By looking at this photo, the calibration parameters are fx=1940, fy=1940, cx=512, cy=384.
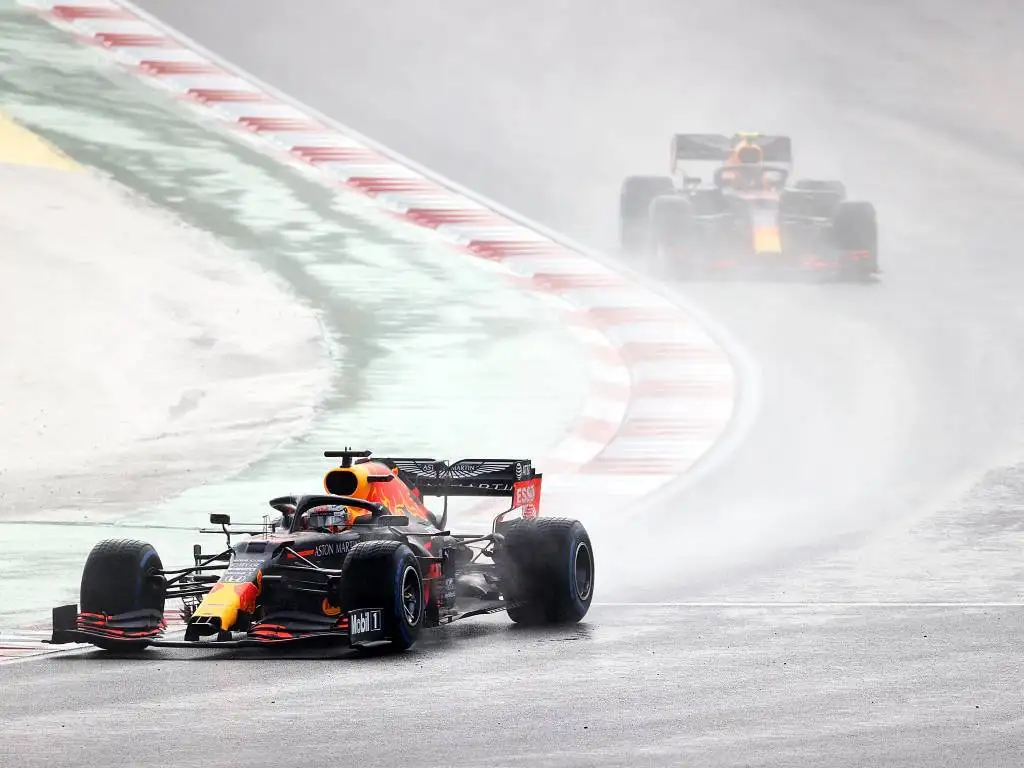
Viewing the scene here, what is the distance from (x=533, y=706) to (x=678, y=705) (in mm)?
738

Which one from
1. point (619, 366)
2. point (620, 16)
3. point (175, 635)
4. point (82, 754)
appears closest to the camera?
point (82, 754)

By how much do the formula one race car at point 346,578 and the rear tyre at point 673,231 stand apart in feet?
43.6

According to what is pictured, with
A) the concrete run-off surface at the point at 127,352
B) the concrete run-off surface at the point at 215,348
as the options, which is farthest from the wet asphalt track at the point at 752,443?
the concrete run-off surface at the point at 127,352

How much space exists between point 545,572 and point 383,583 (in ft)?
6.20

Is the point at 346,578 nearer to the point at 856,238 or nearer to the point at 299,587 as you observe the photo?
the point at 299,587

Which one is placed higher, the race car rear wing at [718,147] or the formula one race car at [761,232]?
the race car rear wing at [718,147]

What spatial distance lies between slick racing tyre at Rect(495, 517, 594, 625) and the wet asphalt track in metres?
0.26

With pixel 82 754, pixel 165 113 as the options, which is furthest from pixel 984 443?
pixel 165 113

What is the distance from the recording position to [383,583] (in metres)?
11.5

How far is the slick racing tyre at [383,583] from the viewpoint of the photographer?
11.5 m

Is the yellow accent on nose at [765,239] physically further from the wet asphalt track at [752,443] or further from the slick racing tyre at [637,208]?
the slick racing tyre at [637,208]

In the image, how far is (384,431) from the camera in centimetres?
2012

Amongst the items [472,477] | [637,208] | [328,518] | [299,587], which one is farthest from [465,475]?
[637,208]

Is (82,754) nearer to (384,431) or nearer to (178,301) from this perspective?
(384,431)
